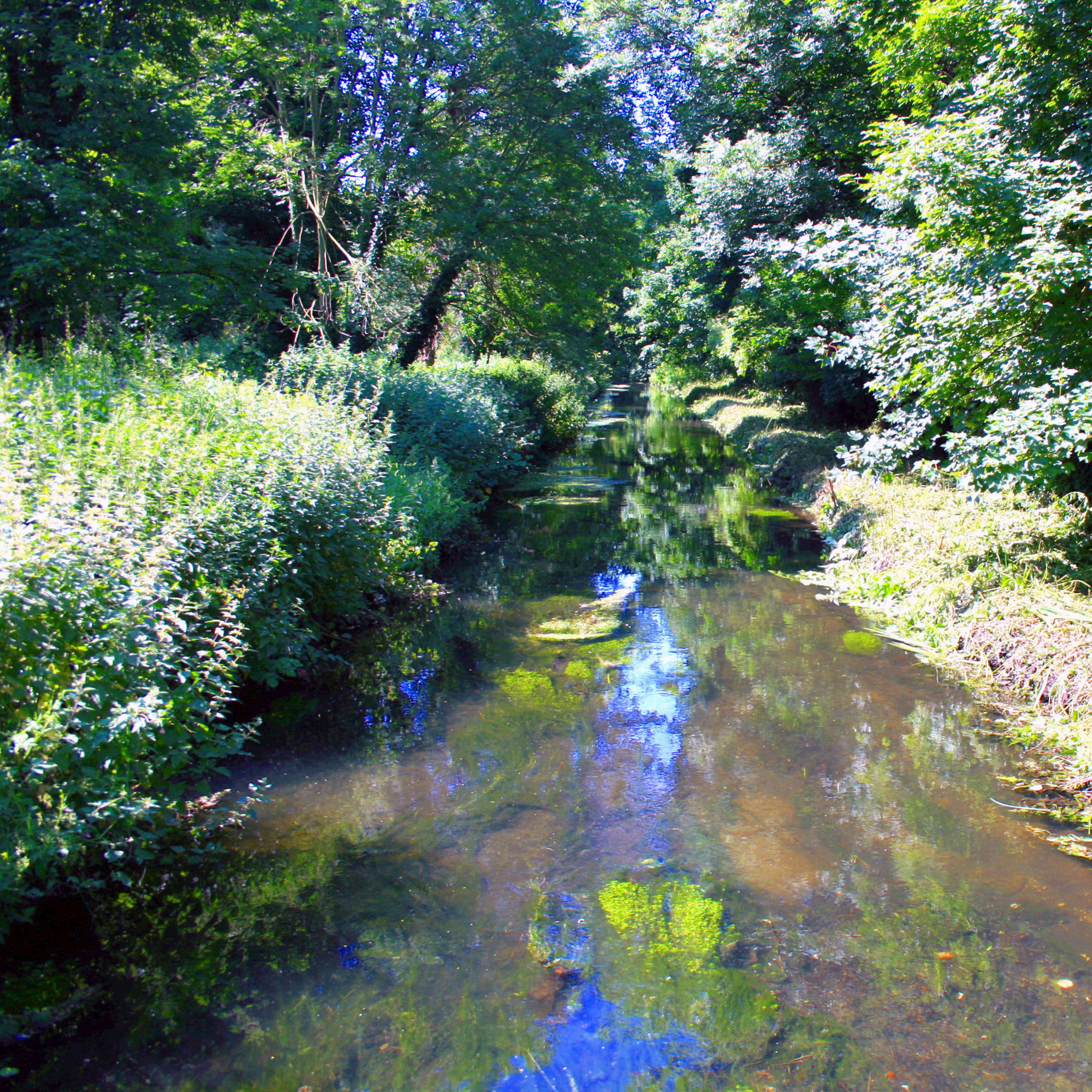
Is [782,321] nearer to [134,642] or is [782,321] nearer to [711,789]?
[711,789]

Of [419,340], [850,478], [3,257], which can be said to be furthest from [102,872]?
[419,340]

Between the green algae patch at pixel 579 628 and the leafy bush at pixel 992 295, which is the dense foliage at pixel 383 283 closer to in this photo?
the leafy bush at pixel 992 295

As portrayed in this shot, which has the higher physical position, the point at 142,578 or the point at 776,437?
the point at 142,578

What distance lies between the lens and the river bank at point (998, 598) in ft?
19.3

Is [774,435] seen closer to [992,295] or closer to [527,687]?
[992,295]

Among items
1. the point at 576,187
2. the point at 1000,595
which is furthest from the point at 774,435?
the point at 1000,595

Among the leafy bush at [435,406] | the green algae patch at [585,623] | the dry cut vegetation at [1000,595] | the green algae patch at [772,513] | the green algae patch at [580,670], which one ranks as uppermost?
the leafy bush at [435,406]

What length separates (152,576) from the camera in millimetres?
4266

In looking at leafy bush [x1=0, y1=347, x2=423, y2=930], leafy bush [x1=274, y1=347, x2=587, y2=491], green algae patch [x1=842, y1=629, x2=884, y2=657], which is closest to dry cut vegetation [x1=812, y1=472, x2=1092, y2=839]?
green algae patch [x1=842, y1=629, x2=884, y2=657]

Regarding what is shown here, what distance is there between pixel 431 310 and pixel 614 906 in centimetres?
1884

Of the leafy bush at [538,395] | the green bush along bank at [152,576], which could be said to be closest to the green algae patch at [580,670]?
the green bush along bank at [152,576]

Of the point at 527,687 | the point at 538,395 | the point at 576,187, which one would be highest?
the point at 576,187

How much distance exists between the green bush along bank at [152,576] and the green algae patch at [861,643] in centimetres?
484

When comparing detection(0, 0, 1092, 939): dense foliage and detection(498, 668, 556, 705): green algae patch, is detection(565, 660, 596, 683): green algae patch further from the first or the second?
detection(0, 0, 1092, 939): dense foliage
